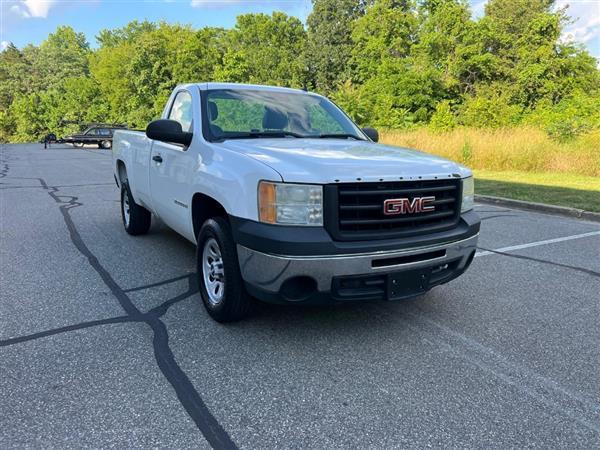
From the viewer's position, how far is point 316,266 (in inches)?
114

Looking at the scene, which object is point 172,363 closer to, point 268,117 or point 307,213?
point 307,213

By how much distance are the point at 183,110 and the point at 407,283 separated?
2.98m

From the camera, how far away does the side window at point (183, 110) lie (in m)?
4.49

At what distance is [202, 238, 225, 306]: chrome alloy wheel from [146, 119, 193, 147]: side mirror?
0.97m

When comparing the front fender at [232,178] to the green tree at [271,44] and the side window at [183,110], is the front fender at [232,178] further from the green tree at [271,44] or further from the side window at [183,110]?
the green tree at [271,44]

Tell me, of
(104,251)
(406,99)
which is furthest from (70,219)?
(406,99)

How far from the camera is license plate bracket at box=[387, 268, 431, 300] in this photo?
309 centimetres

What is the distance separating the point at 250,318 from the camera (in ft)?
12.1

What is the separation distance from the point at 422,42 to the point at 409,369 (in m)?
32.5

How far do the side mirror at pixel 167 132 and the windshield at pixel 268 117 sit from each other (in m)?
0.21

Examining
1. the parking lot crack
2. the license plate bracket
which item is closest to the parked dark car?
the parking lot crack

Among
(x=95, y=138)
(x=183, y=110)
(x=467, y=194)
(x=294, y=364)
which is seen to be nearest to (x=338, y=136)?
(x=467, y=194)

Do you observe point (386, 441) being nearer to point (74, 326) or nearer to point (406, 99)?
point (74, 326)

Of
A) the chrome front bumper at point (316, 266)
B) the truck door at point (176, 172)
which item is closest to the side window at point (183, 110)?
the truck door at point (176, 172)
